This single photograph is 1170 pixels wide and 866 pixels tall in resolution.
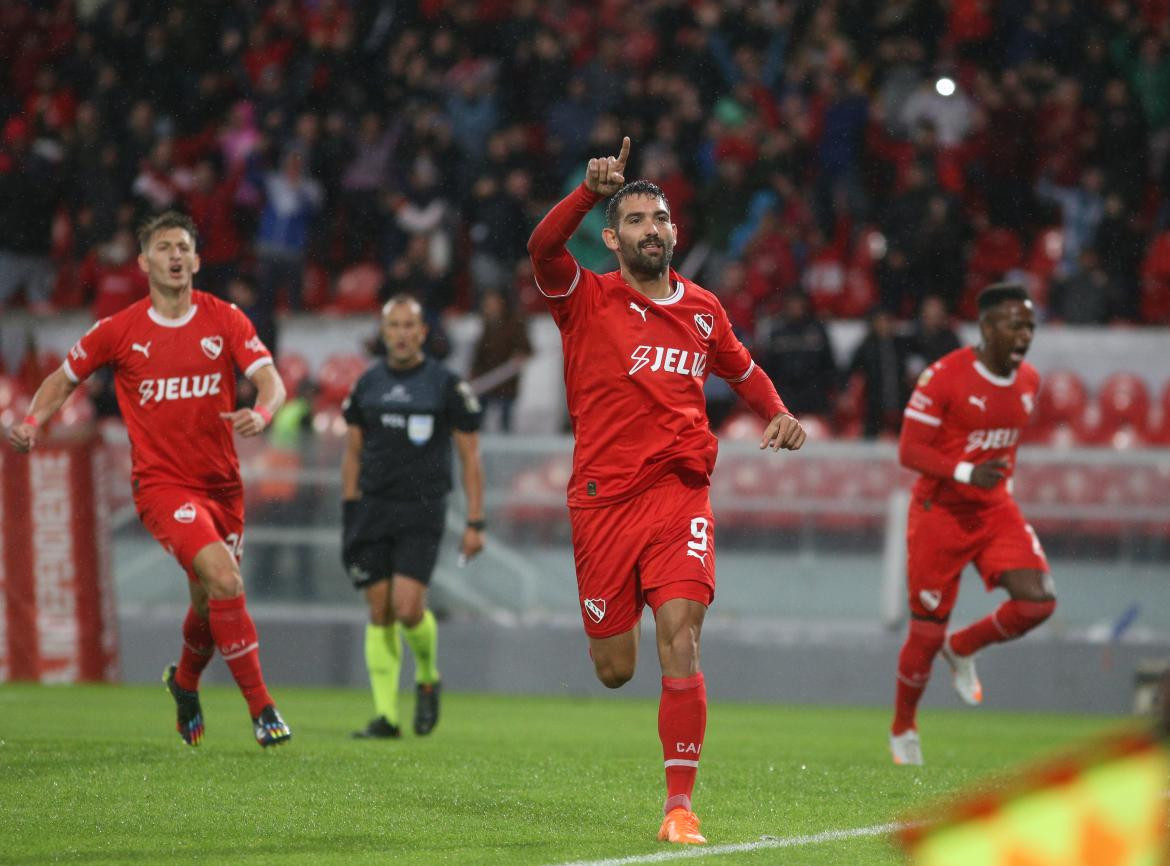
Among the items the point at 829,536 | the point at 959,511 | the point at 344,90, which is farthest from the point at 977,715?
the point at 344,90

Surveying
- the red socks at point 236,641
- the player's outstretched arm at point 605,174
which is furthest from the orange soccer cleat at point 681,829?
the red socks at point 236,641

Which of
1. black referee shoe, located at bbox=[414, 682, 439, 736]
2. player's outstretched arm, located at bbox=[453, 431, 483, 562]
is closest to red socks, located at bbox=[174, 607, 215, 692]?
black referee shoe, located at bbox=[414, 682, 439, 736]

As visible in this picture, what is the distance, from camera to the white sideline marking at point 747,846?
18.3 ft

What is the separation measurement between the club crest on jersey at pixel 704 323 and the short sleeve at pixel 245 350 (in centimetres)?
273

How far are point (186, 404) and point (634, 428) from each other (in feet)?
9.46

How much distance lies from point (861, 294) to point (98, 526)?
8.04 metres

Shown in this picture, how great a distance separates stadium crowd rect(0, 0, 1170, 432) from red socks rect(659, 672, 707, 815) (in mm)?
10610

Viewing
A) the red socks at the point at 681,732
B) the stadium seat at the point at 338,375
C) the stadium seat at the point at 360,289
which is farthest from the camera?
the stadium seat at the point at 360,289

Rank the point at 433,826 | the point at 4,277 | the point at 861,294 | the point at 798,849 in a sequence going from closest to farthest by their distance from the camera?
the point at 798,849 → the point at 433,826 → the point at 861,294 → the point at 4,277

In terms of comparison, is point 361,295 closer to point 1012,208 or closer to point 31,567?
point 31,567

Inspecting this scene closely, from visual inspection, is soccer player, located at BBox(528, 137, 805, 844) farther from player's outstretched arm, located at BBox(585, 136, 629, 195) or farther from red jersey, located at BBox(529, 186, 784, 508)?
player's outstretched arm, located at BBox(585, 136, 629, 195)

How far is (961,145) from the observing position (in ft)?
62.4

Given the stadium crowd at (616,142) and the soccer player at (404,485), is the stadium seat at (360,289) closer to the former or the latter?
the stadium crowd at (616,142)

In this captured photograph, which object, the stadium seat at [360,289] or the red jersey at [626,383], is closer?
the red jersey at [626,383]
